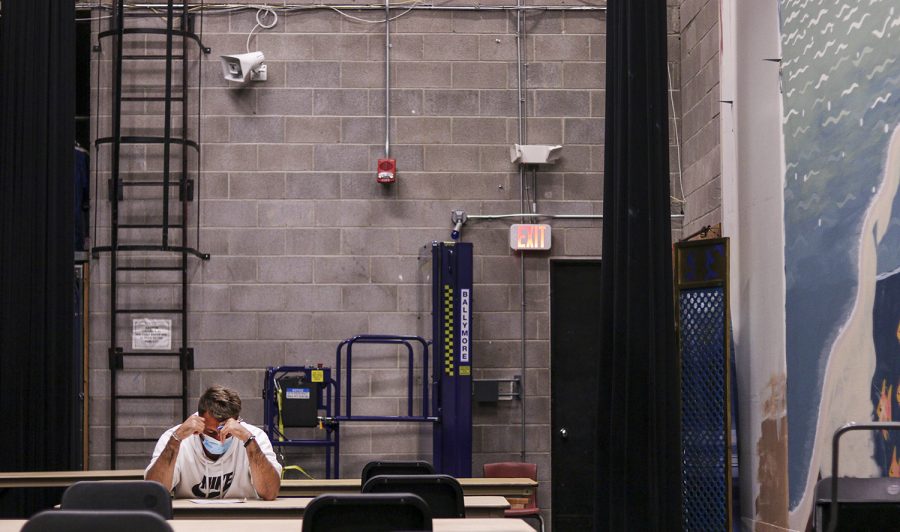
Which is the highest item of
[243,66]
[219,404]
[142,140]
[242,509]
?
[243,66]

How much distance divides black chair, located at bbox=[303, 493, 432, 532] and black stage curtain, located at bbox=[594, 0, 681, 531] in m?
2.80

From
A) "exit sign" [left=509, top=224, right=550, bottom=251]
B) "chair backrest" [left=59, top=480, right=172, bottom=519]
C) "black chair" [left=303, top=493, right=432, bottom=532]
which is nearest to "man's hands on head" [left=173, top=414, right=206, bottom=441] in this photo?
"chair backrest" [left=59, top=480, right=172, bottom=519]

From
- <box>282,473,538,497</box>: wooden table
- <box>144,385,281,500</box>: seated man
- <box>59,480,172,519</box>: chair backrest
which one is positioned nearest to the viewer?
<box>59,480,172,519</box>: chair backrest

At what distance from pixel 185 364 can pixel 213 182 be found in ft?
4.53

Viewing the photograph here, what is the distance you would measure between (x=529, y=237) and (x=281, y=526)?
4543mm

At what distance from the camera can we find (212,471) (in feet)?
16.6

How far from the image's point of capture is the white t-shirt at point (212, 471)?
503 cm

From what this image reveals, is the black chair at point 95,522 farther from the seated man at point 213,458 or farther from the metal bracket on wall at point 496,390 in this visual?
the metal bracket on wall at point 496,390

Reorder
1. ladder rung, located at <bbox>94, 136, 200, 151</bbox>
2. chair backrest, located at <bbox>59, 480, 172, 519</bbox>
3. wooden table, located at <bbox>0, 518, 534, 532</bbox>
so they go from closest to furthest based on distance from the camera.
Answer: wooden table, located at <bbox>0, 518, 534, 532</bbox>
chair backrest, located at <bbox>59, 480, 172, 519</bbox>
ladder rung, located at <bbox>94, 136, 200, 151</bbox>

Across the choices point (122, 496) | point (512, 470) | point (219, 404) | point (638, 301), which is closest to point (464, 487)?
point (512, 470)

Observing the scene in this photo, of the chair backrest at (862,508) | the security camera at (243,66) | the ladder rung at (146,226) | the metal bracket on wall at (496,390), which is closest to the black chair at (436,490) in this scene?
the chair backrest at (862,508)

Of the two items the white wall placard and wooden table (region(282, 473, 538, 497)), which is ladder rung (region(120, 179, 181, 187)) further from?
wooden table (region(282, 473, 538, 497))

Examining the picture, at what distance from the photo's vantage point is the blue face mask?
5039 mm

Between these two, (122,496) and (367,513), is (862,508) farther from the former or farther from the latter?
(122,496)
